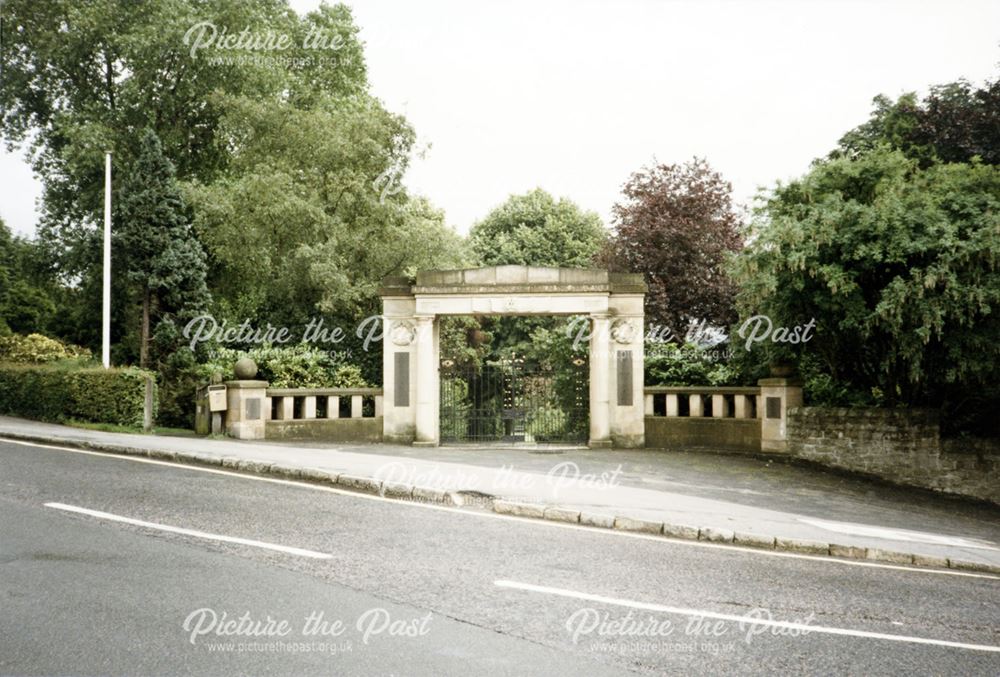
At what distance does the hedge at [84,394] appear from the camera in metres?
17.7

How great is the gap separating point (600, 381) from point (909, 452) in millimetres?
5915

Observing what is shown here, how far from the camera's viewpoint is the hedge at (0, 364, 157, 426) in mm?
17734

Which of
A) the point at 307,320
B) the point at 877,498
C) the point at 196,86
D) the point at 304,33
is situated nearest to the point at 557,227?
the point at 304,33

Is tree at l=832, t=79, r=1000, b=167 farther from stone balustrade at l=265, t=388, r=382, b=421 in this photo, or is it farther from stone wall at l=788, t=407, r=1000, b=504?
stone balustrade at l=265, t=388, r=382, b=421

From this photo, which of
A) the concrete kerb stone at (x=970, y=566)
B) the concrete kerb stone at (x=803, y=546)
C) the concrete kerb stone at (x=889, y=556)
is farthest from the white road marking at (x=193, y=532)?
the concrete kerb stone at (x=970, y=566)

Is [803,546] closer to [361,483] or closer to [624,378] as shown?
[361,483]

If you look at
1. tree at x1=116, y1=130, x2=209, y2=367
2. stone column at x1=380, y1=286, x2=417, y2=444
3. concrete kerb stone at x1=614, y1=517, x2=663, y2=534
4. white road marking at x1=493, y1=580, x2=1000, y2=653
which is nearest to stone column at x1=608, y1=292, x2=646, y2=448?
stone column at x1=380, y1=286, x2=417, y2=444

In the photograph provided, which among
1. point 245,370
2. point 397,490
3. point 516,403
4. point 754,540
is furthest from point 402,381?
point 754,540

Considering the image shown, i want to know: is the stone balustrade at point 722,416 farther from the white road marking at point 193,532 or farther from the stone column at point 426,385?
the white road marking at point 193,532

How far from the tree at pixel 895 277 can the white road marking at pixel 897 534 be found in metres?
3.94

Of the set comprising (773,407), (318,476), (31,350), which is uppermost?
(31,350)

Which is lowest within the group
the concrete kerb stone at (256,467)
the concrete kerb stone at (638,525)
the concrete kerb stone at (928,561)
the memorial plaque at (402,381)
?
the concrete kerb stone at (928,561)

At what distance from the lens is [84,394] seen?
1814 cm

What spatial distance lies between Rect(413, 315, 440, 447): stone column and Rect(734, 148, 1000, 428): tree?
6.30 meters
